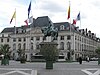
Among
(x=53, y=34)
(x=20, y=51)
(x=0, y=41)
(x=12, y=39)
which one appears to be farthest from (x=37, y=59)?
(x=0, y=41)

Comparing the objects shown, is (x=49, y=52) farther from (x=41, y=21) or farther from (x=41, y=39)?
(x=41, y=21)

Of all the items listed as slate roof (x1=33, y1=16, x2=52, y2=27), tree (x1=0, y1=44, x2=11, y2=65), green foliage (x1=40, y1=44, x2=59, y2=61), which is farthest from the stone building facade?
green foliage (x1=40, y1=44, x2=59, y2=61)

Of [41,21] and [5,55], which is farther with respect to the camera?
[41,21]

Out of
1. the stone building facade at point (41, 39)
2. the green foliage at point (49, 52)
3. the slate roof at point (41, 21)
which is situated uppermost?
the slate roof at point (41, 21)

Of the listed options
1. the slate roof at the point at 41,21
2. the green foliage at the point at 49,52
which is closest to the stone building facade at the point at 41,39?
the slate roof at the point at 41,21

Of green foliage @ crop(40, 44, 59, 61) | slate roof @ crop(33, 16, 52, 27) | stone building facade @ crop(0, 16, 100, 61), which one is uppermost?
slate roof @ crop(33, 16, 52, 27)

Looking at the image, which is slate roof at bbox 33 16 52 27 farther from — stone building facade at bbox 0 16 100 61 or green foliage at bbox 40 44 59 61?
green foliage at bbox 40 44 59 61

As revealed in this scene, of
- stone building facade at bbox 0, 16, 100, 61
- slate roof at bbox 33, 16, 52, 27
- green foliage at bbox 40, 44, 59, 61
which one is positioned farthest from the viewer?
slate roof at bbox 33, 16, 52, 27

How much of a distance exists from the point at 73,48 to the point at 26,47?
21051 millimetres

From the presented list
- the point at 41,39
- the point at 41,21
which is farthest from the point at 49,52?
the point at 41,21

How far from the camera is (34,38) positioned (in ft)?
357

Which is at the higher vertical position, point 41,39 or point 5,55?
point 41,39

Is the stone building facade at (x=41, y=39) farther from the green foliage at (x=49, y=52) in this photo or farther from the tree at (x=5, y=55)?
the green foliage at (x=49, y=52)

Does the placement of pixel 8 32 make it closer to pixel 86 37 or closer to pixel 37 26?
pixel 37 26
